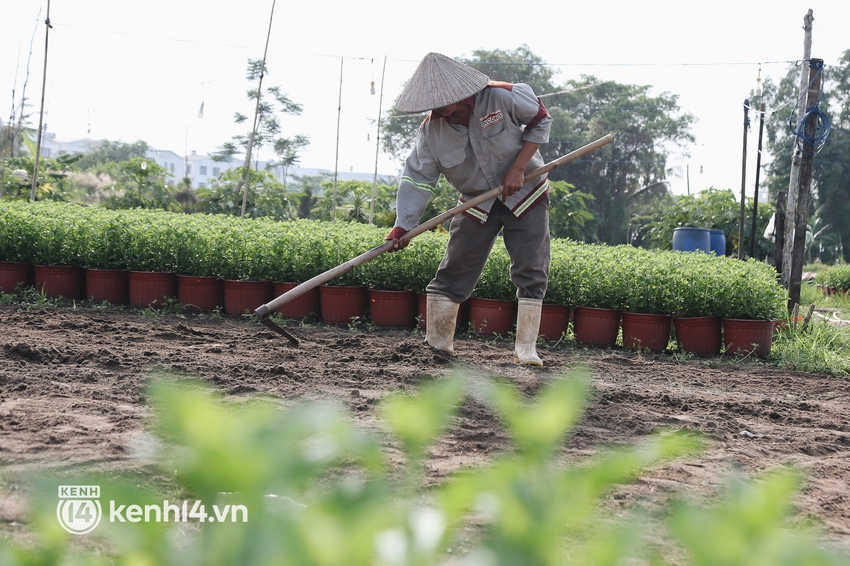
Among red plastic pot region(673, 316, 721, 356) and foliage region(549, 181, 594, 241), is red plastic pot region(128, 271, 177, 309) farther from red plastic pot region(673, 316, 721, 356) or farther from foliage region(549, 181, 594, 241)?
foliage region(549, 181, 594, 241)

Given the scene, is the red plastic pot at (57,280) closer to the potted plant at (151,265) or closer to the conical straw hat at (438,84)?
the potted plant at (151,265)

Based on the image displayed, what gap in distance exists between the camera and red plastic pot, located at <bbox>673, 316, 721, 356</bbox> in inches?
240

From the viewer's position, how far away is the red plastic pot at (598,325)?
6180 mm

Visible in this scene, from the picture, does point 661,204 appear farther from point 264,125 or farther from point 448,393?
point 448,393

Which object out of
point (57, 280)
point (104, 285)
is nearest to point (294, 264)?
point (104, 285)

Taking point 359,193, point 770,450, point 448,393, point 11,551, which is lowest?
point 770,450

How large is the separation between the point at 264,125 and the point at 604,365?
26492mm

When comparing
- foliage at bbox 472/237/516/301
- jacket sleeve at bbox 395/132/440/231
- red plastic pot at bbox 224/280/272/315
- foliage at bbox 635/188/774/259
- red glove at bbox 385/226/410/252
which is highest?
foliage at bbox 635/188/774/259

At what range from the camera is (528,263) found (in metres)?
4.79

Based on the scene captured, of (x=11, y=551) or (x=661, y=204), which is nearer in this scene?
(x=11, y=551)

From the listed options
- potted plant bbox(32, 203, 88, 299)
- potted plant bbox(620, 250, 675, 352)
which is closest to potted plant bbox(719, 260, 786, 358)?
potted plant bbox(620, 250, 675, 352)

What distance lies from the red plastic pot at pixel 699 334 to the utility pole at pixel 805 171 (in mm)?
3457

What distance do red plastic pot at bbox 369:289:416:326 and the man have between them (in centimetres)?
145

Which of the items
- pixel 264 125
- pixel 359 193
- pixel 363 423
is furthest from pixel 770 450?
pixel 264 125
